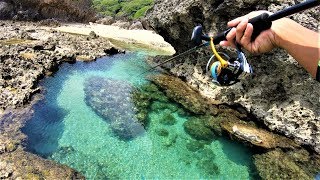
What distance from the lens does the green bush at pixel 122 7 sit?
4706 inches

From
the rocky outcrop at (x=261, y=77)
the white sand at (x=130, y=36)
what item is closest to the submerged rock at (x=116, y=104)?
the rocky outcrop at (x=261, y=77)

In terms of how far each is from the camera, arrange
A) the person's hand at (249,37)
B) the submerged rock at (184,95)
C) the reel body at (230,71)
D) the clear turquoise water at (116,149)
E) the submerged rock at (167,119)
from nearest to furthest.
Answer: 1. the person's hand at (249,37)
2. the reel body at (230,71)
3. the clear turquoise water at (116,149)
4. the submerged rock at (167,119)
5. the submerged rock at (184,95)

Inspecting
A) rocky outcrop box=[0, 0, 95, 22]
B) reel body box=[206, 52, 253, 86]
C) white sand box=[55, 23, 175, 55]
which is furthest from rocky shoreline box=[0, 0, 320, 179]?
rocky outcrop box=[0, 0, 95, 22]

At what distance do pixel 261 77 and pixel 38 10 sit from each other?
24963 millimetres

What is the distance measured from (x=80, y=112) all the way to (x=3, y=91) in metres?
3.30

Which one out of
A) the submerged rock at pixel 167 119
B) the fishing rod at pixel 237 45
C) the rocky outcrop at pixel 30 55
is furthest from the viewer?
the rocky outcrop at pixel 30 55

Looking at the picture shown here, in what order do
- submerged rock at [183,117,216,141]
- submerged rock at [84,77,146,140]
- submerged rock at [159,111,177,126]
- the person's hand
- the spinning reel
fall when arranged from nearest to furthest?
the person's hand
the spinning reel
submerged rock at [84,77,146,140]
submerged rock at [183,117,216,141]
submerged rock at [159,111,177,126]

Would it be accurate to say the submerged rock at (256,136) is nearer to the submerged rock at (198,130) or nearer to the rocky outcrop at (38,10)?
the submerged rock at (198,130)

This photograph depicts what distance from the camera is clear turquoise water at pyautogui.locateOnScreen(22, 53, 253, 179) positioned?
32.7ft

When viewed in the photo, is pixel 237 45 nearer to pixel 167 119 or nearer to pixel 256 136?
pixel 256 136

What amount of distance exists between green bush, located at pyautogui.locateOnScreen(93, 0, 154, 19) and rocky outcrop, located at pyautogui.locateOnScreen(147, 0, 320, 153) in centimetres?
9921

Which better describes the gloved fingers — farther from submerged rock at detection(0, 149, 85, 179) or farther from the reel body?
submerged rock at detection(0, 149, 85, 179)

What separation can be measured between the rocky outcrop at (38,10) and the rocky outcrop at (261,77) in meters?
16.8

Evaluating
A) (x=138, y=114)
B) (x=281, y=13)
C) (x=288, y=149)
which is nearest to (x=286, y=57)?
(x=288, y=149)
